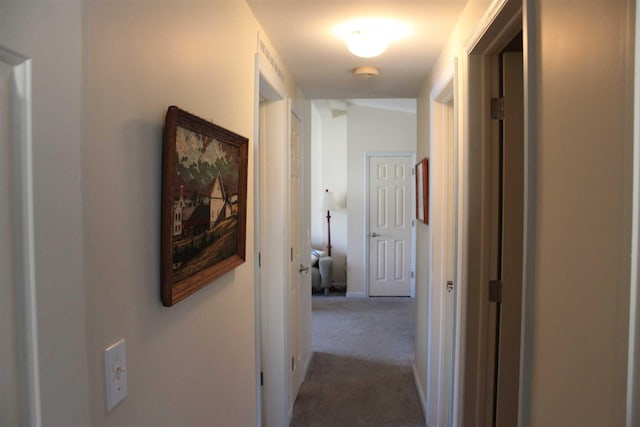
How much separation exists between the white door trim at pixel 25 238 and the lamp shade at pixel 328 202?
236 inches

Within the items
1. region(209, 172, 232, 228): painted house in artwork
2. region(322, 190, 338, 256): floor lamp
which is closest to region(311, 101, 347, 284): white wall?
region(322, 190, 338, 256): floor lamp

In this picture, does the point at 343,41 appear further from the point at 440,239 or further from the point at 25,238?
the point at 25,238

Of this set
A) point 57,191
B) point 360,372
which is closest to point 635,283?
point 57,191

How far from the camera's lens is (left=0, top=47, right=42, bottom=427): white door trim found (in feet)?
1.64

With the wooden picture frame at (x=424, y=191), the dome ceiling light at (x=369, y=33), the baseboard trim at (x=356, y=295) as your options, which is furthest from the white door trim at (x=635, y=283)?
the baseboard trim at (x=356, y=295)

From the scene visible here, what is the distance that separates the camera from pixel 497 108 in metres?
1.70

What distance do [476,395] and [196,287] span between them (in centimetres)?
137

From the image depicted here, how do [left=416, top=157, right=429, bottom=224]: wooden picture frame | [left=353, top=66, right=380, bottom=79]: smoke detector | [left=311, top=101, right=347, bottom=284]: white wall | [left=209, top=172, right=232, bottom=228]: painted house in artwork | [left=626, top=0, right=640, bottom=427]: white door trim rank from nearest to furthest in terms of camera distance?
[left=626, top=0, right=640, bottom=427]: white door trim
[left=209, top=172, right=232, bottom=228]: painted house in artwork
[left=353, top=66, right=380, bottom=79]: smoke detector
[left=416, top=157, right=429, bottom=224]: wooden picture frame
[left=311, top=101, right=347, bottom=284]: white wall

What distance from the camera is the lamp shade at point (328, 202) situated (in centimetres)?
649

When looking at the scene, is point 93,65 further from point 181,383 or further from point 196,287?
point 181,383

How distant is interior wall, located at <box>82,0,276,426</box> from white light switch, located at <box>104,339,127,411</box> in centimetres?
2

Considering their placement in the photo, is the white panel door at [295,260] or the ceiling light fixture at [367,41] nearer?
the ceiling light fixture at [367,41]

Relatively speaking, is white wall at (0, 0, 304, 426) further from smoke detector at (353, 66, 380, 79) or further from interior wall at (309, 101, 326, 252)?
interior wall at (309, 101, 326, 252)

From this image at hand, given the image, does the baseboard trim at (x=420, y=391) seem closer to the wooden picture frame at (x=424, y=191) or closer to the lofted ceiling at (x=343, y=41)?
the wooden picture frame at (x=424, y=191)
